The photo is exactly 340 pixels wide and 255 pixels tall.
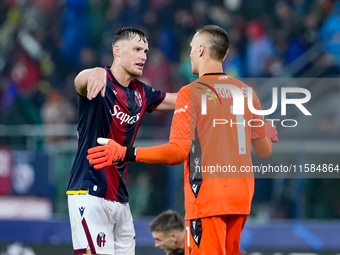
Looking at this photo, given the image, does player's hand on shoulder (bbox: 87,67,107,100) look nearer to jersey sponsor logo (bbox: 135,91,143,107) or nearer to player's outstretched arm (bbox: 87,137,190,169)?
jersey sponsor logo (bbox: 135,91,143,107)

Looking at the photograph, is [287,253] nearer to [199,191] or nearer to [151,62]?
[199,191]

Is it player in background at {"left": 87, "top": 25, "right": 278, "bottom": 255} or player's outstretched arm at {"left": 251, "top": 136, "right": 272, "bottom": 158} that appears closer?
player in background at {"left": 87, "top": 25, "right": 278, "bottom": 255}

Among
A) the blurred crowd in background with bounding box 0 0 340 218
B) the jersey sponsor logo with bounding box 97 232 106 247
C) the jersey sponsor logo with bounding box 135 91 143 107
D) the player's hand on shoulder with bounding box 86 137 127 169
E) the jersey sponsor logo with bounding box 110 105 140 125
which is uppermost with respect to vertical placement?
the blurred crowd in background with bounding box 0 0 340 218

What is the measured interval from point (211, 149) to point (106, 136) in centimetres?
98

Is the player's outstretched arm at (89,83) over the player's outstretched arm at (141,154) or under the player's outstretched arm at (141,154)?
over

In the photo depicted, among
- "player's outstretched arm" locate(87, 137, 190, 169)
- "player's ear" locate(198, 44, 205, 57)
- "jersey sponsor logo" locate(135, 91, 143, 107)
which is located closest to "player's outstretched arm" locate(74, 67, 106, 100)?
"jersey sponsor logo" locate(135, 91, 143, 107)

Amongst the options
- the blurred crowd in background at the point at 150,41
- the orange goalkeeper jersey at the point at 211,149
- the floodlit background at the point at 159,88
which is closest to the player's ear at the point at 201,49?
the orange goalkeeper jersey at the point at 211,149

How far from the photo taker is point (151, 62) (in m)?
11.9

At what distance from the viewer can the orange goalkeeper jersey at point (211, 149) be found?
4.25 m

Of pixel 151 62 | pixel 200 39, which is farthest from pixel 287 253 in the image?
pixel 151 62

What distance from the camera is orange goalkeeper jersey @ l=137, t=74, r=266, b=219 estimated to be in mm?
4246

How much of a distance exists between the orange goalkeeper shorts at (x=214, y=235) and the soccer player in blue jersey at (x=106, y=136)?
0.80 meters

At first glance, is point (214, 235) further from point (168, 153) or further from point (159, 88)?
point (159, 88)

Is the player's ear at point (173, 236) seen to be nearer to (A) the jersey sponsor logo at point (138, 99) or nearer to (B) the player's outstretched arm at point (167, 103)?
(B) the player's outstretched arm at point (167, 103)
